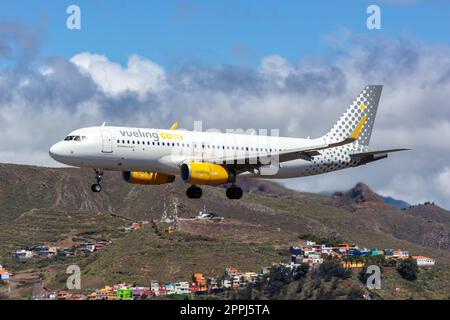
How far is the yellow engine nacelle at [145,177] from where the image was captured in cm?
7338

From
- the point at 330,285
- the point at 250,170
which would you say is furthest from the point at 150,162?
the point at 330,285

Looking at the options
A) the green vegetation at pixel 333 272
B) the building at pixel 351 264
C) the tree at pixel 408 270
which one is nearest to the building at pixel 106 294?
the green vegetation at pixel 333 272

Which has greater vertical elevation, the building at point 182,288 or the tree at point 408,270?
the tree at point 408,270

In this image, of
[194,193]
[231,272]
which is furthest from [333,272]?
[194,193]

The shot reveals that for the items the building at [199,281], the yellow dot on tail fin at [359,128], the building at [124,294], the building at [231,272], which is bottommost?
the building at [124,294]

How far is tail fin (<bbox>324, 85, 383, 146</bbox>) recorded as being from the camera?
82.8 meters

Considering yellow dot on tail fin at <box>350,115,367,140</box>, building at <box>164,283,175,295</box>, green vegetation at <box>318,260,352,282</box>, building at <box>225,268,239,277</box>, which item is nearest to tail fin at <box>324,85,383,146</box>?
yellow dot on tail fin at <box>350,115,367,140</box>

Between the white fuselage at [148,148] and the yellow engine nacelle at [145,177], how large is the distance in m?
4.66

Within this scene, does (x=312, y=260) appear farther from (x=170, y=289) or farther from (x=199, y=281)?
(x=170, y=289)

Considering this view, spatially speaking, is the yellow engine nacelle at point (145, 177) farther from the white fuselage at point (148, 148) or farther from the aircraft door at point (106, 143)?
the aircraft door at point (106, 143)

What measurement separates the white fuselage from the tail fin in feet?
32.1
